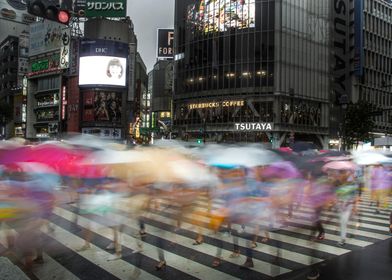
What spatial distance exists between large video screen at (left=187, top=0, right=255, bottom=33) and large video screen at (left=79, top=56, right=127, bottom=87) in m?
13.3

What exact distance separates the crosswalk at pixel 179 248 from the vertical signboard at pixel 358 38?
189 feet

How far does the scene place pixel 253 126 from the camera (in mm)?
53375

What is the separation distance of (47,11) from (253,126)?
4534 cm

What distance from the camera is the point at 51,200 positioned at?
238 inches

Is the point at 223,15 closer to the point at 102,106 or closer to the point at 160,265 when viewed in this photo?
the point at 102,106

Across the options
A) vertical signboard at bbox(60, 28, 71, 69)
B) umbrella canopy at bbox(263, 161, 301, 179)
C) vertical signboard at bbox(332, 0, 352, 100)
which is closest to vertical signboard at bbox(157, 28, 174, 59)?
vertical signboard at bbox(60, 28, 71, 69)

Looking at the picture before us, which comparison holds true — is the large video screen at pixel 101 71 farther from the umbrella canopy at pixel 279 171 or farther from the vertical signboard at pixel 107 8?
the umbrella canopy at pixel 279 171

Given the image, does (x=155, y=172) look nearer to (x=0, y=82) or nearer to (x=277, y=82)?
(x=277, y=82)

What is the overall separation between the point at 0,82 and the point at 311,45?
230 ft

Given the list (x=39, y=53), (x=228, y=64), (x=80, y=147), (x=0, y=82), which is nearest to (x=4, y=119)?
(x=39, y=53)

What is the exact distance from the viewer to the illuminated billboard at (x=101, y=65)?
187ft

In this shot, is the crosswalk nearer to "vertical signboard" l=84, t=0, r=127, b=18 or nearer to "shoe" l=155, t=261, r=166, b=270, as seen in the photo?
"shoe" l=155, t=261, r=166, b=270

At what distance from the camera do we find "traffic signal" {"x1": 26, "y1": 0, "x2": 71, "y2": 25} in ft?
29.9

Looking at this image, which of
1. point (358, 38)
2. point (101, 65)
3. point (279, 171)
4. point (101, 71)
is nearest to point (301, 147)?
point (279, 171)
